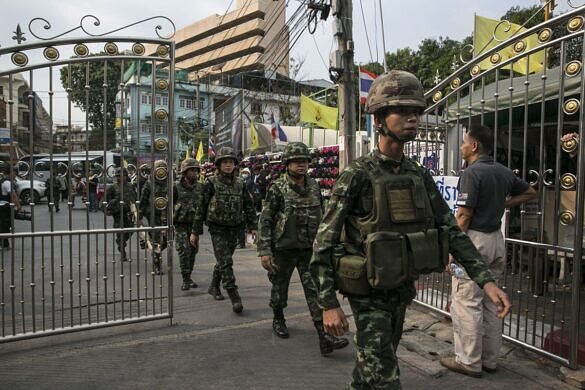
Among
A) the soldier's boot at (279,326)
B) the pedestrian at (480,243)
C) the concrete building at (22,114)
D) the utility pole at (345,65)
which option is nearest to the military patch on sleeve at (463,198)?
the pedestrian at (480,243)

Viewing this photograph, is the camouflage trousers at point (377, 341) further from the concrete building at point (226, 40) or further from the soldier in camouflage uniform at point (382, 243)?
the concrete building at point (226, 40)

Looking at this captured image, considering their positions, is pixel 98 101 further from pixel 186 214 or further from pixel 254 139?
pixel 254 139

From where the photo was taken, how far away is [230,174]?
17.1 ft

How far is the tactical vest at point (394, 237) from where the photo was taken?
211cm

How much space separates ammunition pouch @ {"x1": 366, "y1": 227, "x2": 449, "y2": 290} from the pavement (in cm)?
143

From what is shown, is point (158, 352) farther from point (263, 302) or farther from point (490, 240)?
point (490, 240)

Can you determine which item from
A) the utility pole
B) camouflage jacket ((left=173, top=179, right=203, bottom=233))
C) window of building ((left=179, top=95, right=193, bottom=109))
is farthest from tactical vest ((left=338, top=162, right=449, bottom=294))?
window of building ((left=179, top=95, right=193, bottom=109))

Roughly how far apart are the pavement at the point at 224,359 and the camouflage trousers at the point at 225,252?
378mm

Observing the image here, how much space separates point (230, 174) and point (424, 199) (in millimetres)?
3235

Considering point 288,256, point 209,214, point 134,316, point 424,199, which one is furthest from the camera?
point 209,214

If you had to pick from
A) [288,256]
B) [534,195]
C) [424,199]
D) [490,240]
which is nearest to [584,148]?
[534,195]

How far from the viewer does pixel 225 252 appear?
493 centimetres

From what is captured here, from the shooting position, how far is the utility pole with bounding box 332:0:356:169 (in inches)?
273

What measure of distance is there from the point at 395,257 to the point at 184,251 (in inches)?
178
